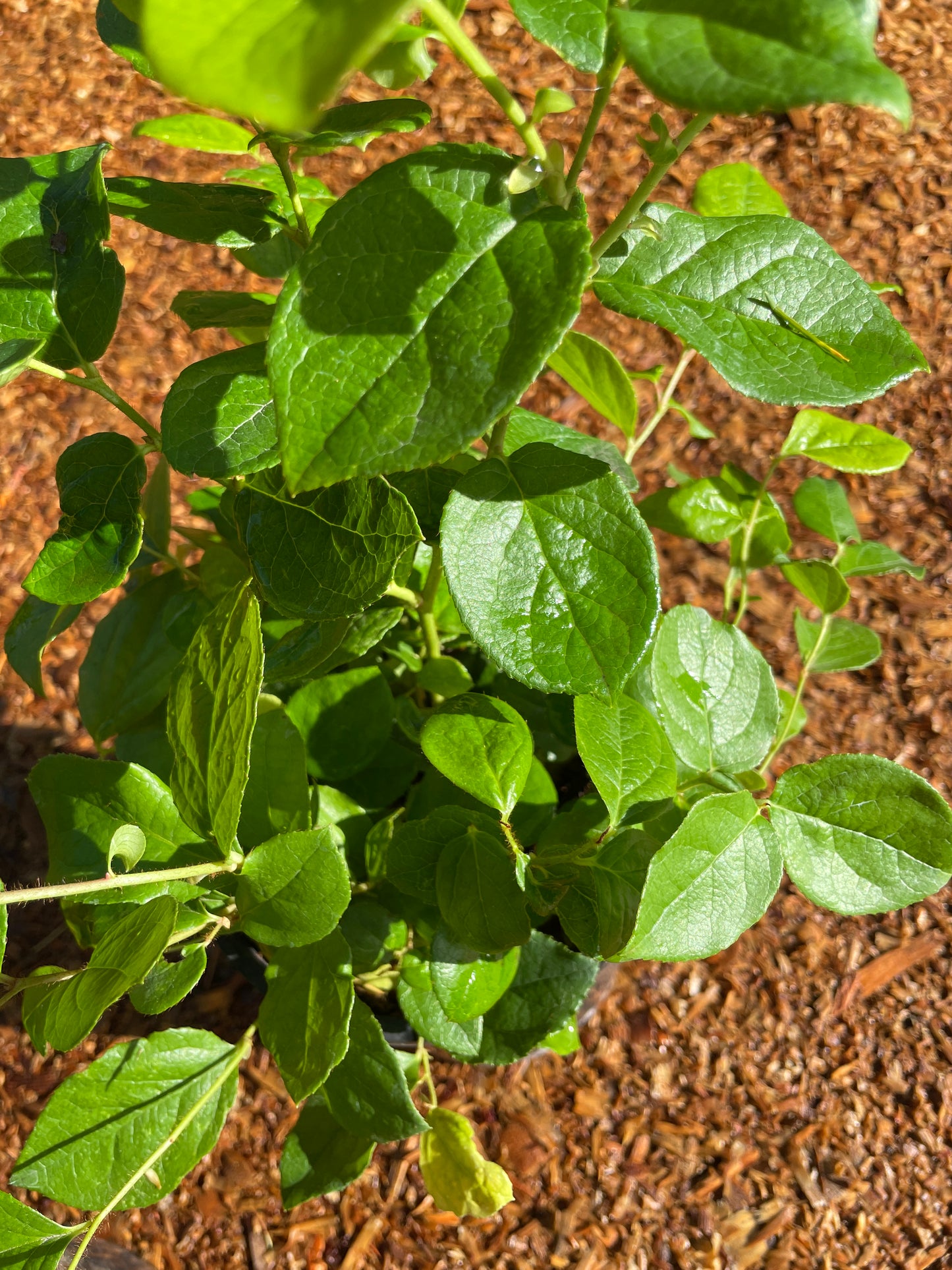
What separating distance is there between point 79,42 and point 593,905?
1.98 meters

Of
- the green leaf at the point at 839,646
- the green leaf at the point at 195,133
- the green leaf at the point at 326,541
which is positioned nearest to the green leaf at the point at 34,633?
the green leaf at the point at 326,541

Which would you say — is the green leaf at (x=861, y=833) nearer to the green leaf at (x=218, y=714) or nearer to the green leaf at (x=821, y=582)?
the green leaf at (x=821, y=582)

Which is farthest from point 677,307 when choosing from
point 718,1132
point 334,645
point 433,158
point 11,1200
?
point 718,1132

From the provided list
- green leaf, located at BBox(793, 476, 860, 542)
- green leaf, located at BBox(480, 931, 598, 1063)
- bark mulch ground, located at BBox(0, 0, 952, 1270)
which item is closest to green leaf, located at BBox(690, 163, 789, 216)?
green leaf, located at BBox(793, 476, 860, 542)

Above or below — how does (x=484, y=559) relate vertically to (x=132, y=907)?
above

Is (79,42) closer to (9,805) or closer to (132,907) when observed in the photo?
(9,805)

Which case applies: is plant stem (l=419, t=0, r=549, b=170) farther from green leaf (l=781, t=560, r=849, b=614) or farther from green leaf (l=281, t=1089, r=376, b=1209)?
green leaf (l=281, t=1089, r=376, b=1209)

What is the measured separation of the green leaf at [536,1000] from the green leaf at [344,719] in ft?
0.70

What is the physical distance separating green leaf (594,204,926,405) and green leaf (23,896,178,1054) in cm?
40

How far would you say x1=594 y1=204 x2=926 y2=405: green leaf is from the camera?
19.1 inches

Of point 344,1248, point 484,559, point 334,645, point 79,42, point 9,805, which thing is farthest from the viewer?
point 79,42

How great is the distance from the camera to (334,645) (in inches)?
25.8

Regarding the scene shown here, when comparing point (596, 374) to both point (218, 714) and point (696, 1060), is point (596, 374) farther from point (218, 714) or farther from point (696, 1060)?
point (696, 1060)

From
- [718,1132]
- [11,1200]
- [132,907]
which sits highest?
[132,907]
